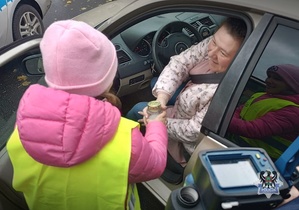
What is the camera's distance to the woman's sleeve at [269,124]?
161 cm

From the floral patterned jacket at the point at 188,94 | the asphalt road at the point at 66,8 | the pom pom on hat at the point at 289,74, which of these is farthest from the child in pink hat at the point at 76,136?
the asphalt road at the point at 66,8

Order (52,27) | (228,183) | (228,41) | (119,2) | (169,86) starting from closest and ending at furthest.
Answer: (228,183), (52,27), (228,41), (169,86), (119,2)

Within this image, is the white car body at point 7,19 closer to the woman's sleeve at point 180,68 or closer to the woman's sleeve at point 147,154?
the woman's sleeve at point 180,68

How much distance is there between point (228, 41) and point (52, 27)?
1.12 metres

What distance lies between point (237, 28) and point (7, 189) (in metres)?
1.60

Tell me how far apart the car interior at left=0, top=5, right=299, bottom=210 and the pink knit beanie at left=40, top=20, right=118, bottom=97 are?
2.31 feet

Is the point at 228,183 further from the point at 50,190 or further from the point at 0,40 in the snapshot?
the point at 0,40

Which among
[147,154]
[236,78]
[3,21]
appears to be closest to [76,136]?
[147,154]

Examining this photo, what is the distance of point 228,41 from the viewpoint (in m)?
1.93

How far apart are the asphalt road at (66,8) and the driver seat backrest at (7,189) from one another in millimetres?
3693

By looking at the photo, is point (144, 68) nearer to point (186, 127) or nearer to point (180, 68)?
point (180, 68)

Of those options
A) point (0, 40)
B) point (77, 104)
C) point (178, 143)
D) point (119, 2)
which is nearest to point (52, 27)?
point (77, 104)

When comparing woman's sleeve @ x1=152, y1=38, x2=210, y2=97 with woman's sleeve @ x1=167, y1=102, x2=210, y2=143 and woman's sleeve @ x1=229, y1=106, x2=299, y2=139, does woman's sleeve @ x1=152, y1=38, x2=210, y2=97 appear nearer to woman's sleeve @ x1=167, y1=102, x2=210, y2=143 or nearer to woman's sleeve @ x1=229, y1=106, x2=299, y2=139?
woman's sleeve @ x1=167, y1=102, x2=210, y2=143

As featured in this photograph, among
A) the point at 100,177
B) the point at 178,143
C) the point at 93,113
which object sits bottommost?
the point at 178,143
